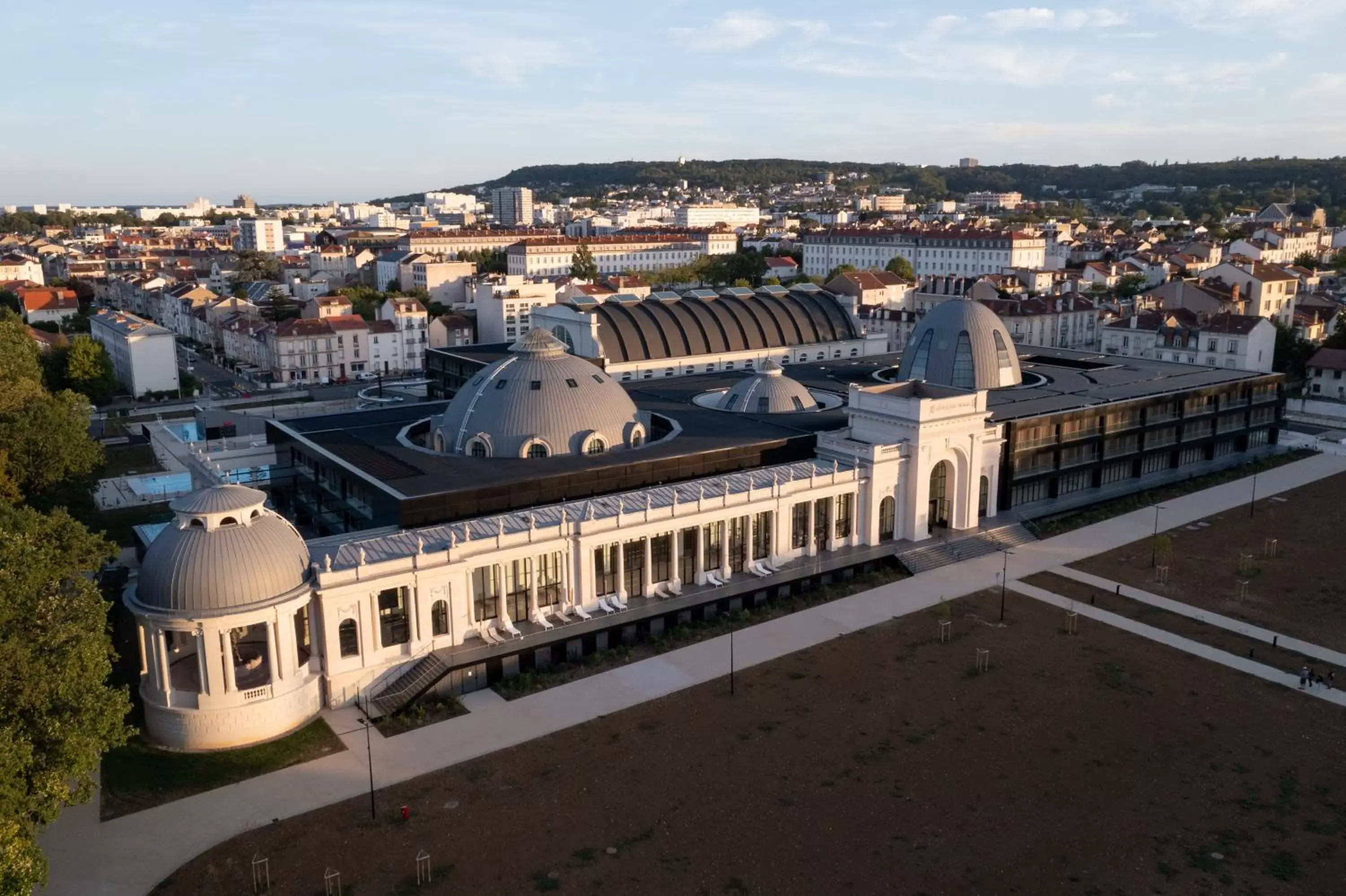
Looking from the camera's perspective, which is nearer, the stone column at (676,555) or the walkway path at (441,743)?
the walkway path at (441,743)

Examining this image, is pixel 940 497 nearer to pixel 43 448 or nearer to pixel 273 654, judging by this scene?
pixel 273 654

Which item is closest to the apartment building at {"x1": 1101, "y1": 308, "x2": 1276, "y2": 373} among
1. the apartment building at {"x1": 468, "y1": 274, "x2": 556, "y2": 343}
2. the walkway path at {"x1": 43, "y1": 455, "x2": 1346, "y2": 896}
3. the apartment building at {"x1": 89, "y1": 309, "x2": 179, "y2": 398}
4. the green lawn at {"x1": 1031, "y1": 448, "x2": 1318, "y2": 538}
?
the green lawn at {"x1": 1031, "y1": 448, "x2": 1318, "y2": 538}

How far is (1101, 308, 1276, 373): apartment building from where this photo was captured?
384ft

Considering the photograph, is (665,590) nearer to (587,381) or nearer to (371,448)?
(587,381)

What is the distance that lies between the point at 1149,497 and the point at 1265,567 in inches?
632

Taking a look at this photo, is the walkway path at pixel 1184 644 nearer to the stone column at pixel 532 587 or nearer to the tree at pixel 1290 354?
the stone column at pixel 532 587

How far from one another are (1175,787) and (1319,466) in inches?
2522

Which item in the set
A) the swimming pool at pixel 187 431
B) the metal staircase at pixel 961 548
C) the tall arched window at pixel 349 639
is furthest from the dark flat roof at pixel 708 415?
the swimming pool at pixel 187 431

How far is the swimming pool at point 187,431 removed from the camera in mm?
103438

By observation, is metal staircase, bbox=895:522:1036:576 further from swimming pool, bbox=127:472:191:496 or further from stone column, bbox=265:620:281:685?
swimming pool, bbox=127:472:191:496

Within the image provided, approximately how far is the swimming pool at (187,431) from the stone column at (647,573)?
2436 inches

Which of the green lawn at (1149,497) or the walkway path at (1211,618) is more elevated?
the green lawn at (1149,497)

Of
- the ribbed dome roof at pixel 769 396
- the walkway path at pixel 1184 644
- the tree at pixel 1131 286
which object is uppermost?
the tree at pixel 1131 286

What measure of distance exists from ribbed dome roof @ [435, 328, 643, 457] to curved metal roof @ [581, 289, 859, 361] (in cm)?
3707
